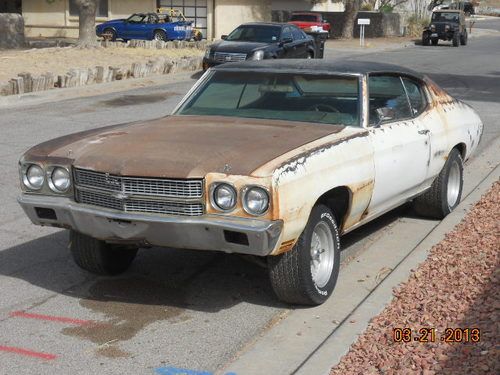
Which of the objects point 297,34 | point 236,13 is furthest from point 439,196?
point 236,13

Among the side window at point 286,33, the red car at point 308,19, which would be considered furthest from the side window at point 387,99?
the red car at point 308,19

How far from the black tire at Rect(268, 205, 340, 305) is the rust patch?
0.66 meters

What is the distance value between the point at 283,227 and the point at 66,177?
153cm

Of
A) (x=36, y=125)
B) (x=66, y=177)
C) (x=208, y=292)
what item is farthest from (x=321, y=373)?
(x=36, y=125)

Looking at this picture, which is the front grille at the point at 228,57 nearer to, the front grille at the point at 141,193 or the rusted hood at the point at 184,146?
the rusted hood at the point at 184,146

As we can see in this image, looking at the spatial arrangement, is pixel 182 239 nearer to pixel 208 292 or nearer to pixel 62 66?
pixel 208 292

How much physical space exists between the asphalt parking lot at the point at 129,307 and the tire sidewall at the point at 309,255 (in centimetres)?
25

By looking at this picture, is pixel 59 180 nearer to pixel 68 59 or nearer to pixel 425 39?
pixel 68 59

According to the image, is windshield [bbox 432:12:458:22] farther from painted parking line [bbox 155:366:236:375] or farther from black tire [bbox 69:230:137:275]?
painted parking line [bbox 155:366:236:375]

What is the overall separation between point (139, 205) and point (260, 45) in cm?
1790

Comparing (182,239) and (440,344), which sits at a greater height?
(182,239)

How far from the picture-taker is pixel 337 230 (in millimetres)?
5559

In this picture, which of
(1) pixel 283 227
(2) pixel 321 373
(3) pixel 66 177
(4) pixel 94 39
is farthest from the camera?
(4) pixel 94 39

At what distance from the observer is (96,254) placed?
5.85 metres
